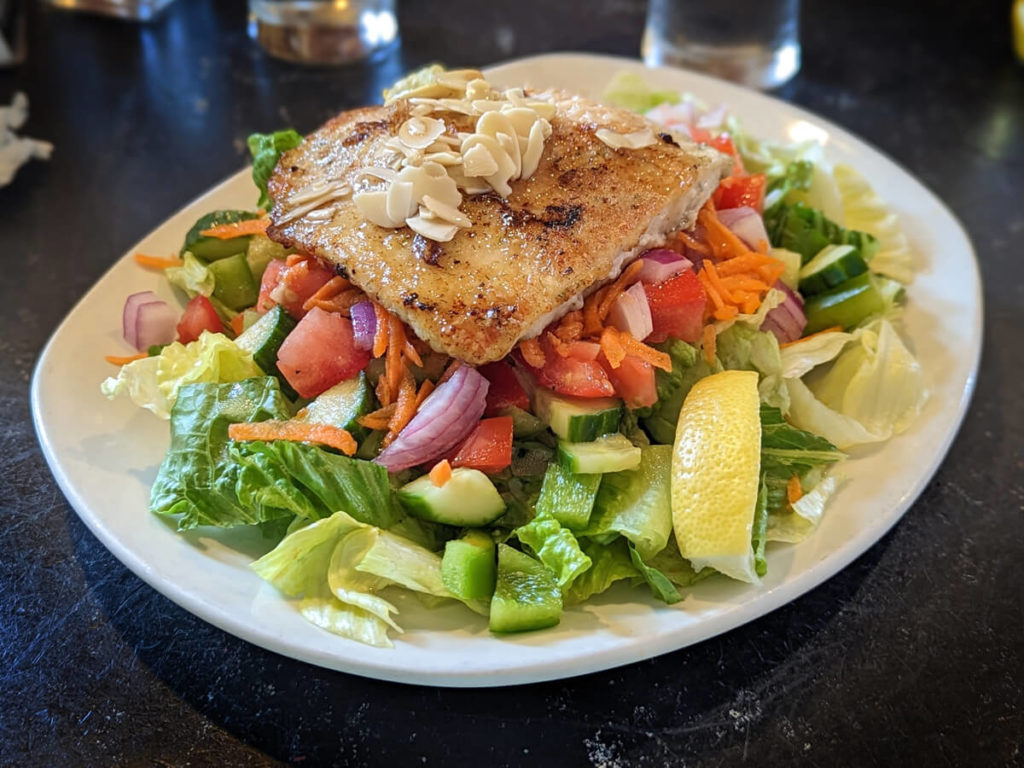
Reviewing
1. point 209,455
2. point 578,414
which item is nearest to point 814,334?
point 578,414

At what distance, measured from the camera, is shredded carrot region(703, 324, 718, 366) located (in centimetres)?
251

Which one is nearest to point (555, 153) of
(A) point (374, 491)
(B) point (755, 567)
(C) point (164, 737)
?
(A) point (374, 491)

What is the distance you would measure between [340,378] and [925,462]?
159 centimetres

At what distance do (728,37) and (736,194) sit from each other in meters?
1.93

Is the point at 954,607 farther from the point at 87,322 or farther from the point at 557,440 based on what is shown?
the point at 87,322

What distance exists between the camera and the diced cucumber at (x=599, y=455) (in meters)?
2.20

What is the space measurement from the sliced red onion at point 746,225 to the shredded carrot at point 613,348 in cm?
67

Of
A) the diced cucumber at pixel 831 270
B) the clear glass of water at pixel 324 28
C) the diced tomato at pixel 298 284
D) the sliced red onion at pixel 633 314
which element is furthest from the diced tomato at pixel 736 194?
the clear glass of water at pixel 324 28

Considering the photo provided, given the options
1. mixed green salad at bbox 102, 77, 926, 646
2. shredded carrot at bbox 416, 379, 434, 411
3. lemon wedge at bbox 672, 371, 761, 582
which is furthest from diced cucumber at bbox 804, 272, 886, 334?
shredded carrot at bbox 416, 379, 434, 411

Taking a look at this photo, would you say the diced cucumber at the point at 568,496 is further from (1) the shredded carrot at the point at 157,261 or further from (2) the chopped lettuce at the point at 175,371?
(1) the shredded carrot at the point at 157,261

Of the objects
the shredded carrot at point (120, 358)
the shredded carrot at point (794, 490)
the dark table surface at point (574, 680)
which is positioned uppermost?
the shredded carrot at point (120, 358)

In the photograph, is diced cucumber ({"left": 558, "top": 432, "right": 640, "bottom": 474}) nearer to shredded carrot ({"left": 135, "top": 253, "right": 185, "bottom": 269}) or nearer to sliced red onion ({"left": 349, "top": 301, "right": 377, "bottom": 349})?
sliced red onion ({"left": 349, "top": 301, "right": 377, "bottom": 349})

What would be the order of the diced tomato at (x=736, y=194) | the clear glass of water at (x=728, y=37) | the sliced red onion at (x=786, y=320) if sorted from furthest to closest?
the clear glass of water at (x=728, y=37)
the diced tomato at (x=736, y=194)
the sliced red onion at (x=786, y=320)

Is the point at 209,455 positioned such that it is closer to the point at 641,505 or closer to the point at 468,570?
the point at 468,570
